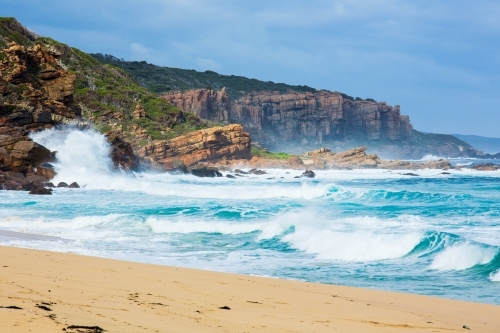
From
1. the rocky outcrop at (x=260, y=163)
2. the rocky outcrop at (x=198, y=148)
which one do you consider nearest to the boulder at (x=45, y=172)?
the rocky outcrop at (x=198, y=148)

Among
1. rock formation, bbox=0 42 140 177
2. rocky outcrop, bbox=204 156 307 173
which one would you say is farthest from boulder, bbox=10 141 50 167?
rocky outcrop, bbox=204 156 307 173

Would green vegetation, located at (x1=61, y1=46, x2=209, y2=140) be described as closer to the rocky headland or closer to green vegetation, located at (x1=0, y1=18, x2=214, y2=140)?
green vegetation, located at (x1=0, y1=18, x2=214, y2=140)

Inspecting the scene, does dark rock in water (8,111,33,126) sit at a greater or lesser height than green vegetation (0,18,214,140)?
lesser

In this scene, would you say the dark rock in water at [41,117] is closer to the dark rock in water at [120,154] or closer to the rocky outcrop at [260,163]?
the dark rock in water at [120,154]

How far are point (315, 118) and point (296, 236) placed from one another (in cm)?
16388

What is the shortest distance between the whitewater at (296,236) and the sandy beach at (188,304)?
234cm

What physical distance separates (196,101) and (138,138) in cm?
6095

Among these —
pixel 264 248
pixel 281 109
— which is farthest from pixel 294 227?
pixel 281 109

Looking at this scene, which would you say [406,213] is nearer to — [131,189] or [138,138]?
[131,189]

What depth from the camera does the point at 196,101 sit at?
131 m

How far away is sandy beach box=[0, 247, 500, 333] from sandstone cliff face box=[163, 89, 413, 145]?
137 m

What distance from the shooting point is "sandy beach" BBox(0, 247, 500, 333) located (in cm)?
547

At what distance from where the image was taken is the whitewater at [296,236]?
13.2 m

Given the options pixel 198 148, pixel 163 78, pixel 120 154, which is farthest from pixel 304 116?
pixel 120 154
